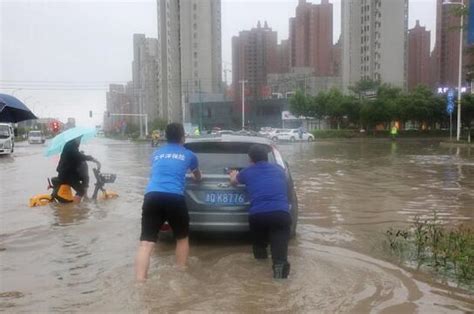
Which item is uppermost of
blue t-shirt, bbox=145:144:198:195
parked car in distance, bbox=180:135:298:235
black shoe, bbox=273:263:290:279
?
blue t-shirt, bbox=145:144:198:195

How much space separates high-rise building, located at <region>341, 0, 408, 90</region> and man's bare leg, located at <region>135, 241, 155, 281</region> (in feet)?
304

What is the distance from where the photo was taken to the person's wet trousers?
5.54m

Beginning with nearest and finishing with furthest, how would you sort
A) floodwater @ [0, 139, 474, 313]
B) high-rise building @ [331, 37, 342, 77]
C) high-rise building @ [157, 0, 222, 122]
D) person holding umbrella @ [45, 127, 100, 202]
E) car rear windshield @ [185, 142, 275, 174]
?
1. floodwater @ [0, 139, 474, 313]
2. car rear windshield @ [185, 142, 275, 174]
3. person holding umbrella @ [45, 127, 100, 202]
4. high-rise building @ [157, 0, 222, 122]
5. high-rise building @ [331, 37, 342, 77]

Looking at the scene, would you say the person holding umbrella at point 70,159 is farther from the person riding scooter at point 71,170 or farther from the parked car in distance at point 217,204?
the parked car in distance at point 217,204

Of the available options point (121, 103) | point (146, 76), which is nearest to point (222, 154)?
point (146, 76)

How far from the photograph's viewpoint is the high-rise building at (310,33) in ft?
346

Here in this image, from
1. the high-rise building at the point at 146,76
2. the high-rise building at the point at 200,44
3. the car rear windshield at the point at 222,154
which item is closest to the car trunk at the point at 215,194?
the car rear windshield at the point at 222,154

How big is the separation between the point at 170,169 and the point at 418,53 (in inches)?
3888

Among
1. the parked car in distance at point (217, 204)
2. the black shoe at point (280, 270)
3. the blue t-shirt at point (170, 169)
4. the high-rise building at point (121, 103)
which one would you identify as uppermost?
the high-rise building at point (121, 103)

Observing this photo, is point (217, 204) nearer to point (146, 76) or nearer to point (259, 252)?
point (259, 252)

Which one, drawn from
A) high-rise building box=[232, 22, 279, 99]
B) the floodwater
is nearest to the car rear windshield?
the floodwater

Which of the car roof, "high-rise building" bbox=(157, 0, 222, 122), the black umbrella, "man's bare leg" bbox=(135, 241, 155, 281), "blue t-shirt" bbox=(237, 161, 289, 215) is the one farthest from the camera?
"high-rise building" bbox=(157, 0, 222, 122)

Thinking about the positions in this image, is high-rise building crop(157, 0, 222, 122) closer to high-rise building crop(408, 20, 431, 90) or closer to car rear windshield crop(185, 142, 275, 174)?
high-rise building crop(408, 20, 431, 90)

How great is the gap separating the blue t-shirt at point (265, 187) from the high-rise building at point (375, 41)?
91738 millimetres
